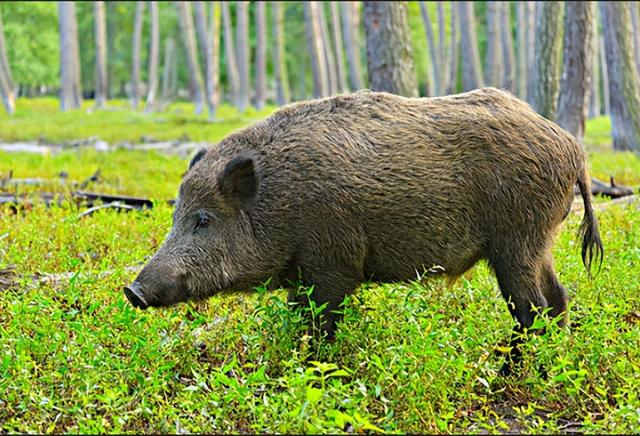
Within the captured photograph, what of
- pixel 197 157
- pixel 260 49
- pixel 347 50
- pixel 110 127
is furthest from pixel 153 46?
pixel 197 157

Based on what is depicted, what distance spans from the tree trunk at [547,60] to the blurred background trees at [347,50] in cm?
2

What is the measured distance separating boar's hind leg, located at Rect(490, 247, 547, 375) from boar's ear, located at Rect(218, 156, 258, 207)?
150 cm

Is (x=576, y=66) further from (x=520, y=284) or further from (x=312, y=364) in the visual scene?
(x=312, y=364)

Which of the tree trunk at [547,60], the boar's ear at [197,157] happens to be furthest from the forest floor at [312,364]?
the tree trunk at [547,60]

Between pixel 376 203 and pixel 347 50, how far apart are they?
27.6 metres

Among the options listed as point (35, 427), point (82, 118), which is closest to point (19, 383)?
point (35, 427)

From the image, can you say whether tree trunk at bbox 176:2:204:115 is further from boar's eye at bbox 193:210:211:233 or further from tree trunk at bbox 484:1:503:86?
boar's eye at bbox 193:210:211:233

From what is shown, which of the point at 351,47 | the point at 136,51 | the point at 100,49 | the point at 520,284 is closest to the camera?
the point at 520,284

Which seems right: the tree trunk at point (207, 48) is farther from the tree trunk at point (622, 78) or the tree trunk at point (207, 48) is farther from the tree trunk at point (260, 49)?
the tree trunk at point (622, 78)

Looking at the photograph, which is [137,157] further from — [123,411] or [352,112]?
[123,411]

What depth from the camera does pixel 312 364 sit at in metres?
4.51

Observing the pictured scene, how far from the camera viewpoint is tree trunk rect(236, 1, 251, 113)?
104 ft

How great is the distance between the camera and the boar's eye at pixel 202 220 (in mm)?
4605

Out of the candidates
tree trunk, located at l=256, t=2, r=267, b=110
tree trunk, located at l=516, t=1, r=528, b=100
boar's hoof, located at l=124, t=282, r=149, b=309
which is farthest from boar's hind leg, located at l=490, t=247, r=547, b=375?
tree trunk, located at l=516, t=1, r=528, b=100
